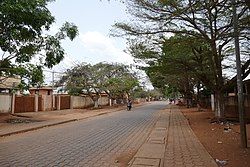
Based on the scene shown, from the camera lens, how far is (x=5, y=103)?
1040 inches

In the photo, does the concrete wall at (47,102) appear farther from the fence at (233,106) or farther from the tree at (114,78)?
the fence at (233,106)

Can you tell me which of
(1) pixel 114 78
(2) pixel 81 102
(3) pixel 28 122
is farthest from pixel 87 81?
(3) pixel 28 122

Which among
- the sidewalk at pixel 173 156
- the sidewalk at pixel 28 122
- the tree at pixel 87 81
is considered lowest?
the sidewalk at pixel 173 156

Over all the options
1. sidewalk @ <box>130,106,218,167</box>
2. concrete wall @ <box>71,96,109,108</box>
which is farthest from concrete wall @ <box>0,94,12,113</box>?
sidewalk @ <box>130,106,218,167</box>

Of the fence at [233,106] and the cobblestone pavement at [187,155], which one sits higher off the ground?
the fence at [233,106]

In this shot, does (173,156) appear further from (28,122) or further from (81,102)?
(81,102)

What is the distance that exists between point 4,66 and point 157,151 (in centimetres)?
1422

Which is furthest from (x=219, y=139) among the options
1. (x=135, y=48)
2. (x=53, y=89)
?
(x=53, y=89)

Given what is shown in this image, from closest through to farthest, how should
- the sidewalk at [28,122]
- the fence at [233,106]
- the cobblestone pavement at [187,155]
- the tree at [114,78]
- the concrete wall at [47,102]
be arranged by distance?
the cobblestone pavement at [187,155]
the sidewalk at [28,122]
the fence at [233,106]
the concrete wall at [47,102]
the tree at [114,78]

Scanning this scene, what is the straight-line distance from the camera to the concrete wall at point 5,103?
84.5 feet

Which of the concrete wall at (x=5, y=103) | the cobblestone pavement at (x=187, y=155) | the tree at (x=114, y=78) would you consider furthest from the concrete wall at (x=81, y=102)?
the cobblestone pavement at (x=187, y=155)

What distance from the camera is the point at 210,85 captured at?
1914 centimetres

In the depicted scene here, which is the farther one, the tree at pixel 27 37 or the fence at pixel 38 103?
the fence at pixel 38 103

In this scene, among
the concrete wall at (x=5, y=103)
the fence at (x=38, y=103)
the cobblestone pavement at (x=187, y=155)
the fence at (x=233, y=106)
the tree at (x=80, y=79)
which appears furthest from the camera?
the tree at (x=80, y=79)
